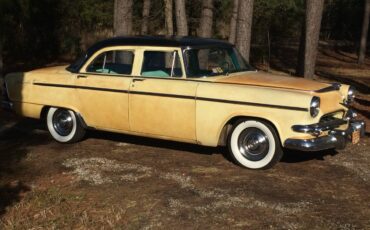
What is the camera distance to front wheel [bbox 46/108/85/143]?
314 inches

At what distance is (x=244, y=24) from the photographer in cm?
1098

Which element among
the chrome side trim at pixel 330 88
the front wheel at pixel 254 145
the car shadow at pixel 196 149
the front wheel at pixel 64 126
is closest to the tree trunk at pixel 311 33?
the car shadow at pixel 196 149

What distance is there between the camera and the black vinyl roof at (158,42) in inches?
279

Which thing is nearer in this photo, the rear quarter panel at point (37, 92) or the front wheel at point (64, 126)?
the rear quarter panel at point (37, 92)

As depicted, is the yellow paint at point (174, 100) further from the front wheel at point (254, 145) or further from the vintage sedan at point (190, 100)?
the front wheel at point (254, 145)

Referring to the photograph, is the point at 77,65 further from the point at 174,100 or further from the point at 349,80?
the point at 349,80

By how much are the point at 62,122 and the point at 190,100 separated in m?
2.42

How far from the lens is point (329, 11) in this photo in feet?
114

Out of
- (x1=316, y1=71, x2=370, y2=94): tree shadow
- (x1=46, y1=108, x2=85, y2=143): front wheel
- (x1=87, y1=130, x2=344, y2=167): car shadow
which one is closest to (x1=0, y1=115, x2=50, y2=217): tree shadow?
(x1=46, y1=108, x2=85, y2=143): front wheel

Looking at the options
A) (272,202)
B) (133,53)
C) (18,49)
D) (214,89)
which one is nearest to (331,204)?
(272,202)

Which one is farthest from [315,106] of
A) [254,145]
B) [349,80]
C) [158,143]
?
[349,80]

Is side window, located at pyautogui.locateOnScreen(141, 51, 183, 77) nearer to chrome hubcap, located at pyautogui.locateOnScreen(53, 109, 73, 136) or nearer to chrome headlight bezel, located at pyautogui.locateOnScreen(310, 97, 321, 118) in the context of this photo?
chrome hubcap, located at pyautogui.locateOnScreen(53, 109, 73, 136)

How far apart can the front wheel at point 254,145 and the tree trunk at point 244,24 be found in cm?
468

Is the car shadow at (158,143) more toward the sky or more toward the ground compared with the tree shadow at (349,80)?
more toward the sky
